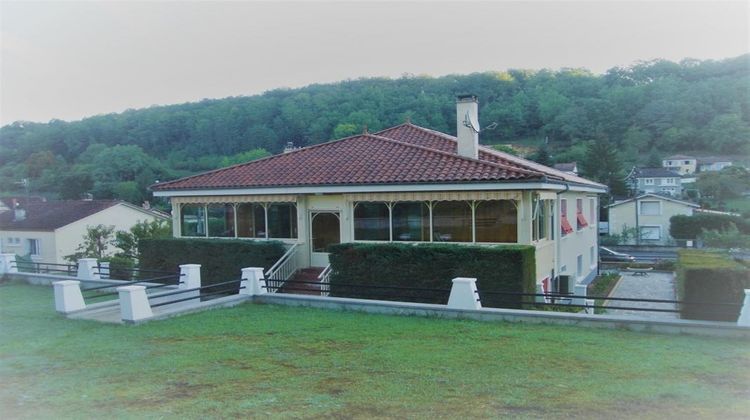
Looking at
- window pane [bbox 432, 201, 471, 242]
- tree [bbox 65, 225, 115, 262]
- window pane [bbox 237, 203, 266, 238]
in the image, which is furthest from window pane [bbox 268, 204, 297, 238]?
tree [bbox 65, 225, 115, 262]

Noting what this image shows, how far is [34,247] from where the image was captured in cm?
4391

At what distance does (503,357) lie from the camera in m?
9.20

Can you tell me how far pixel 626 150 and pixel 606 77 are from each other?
17.2m

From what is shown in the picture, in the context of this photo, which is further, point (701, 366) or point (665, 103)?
point (665, 103)

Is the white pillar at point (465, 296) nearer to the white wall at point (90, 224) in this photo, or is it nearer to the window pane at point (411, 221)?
the window pane at point (411, 221)

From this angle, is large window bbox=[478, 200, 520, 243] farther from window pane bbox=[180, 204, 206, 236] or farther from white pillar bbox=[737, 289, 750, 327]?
window pane bbox=[180, 204, 206, 236]

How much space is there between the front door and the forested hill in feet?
116

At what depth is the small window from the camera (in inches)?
1714

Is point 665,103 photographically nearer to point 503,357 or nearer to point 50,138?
point 50,138

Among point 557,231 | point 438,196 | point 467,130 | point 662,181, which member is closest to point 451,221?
point 438,196

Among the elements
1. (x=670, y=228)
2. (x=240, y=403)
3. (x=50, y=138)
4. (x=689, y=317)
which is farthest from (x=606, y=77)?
(x=240, y=403)

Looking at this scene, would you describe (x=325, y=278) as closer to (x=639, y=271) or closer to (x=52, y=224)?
(x=639, y=271)

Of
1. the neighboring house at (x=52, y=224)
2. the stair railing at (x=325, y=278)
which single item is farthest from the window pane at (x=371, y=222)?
the neighboring house at (x=52, y=224)

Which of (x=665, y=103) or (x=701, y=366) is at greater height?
(x=665, y=103)
